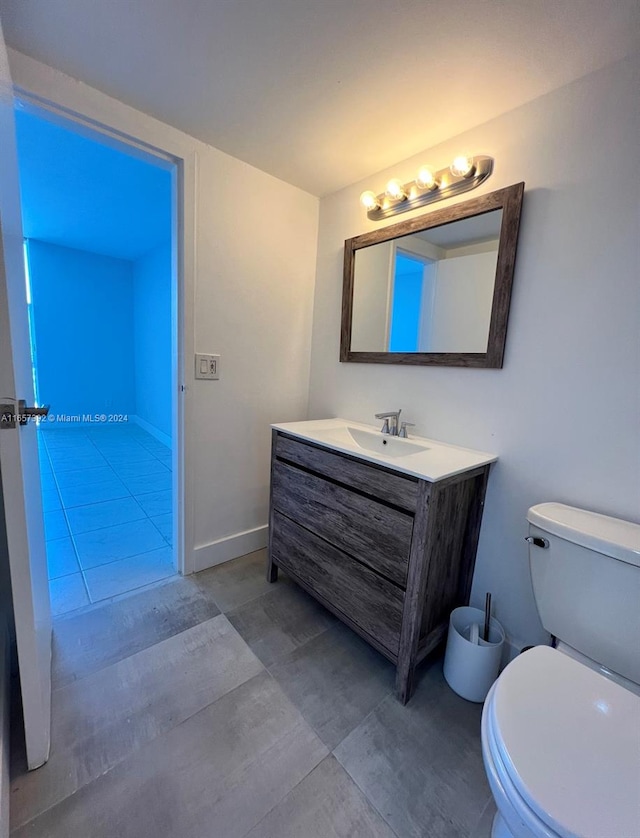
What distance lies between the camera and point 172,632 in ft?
4.84

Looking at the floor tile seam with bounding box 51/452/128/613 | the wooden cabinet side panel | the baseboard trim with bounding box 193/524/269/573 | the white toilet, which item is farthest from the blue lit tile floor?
the white toilet

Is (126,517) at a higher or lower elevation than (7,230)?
lower

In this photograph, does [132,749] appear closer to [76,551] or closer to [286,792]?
[286,792]

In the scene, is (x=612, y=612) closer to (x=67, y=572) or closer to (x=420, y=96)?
(x=420, y=96)

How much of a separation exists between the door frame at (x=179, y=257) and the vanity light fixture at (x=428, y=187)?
0.84 m

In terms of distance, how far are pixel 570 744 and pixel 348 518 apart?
2.71ft

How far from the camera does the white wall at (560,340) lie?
1.06 meters

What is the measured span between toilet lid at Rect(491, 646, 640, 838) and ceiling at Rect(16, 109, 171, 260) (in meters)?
2.29

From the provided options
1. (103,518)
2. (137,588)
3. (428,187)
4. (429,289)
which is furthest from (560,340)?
(103,518)

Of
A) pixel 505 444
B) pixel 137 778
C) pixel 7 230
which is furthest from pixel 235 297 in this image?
pixel 137 778

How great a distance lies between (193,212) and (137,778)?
6.74 feet

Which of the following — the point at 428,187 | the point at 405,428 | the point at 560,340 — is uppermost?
the point at 428,187

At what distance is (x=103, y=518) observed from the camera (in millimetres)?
2375

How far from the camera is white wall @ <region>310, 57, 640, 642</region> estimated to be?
1.06 meters
